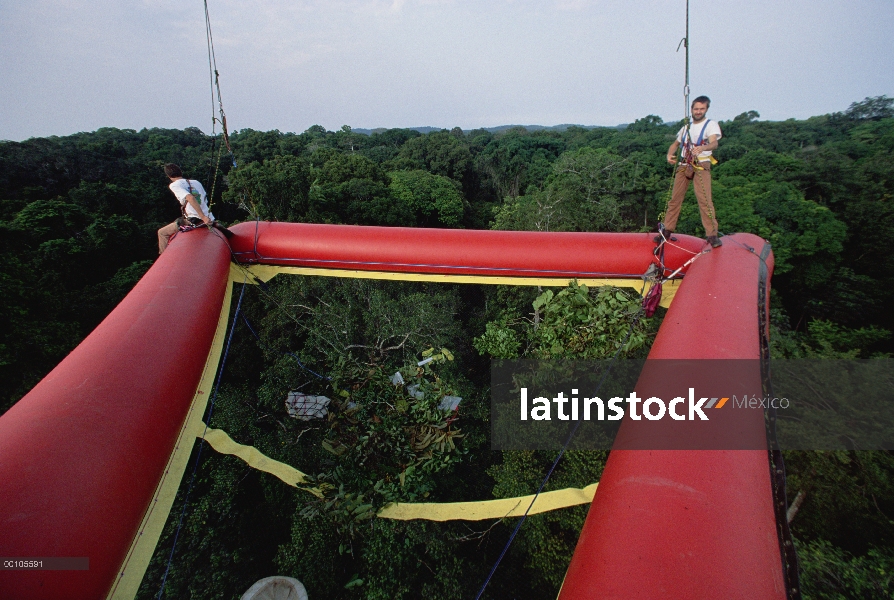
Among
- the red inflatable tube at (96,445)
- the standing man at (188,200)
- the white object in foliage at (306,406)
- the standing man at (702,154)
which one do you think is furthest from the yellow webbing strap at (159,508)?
the white object in foliage at (306,406)

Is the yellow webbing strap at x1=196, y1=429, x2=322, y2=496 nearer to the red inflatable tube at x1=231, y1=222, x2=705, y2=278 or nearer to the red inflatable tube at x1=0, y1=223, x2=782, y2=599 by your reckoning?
the red inflatable tube at x1=0, y1=223, x2=782, y2=599

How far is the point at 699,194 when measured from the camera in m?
3.82

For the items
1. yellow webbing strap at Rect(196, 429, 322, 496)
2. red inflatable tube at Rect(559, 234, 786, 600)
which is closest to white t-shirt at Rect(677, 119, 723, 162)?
red inflatable tube at Rect(559, 234, 786, 600)

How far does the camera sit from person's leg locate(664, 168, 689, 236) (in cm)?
407

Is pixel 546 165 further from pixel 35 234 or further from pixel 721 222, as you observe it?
pixel 35 234

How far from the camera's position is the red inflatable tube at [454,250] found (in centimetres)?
400

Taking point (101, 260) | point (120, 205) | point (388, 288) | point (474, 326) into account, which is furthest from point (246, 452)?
point (120, 205)

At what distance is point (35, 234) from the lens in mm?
13289

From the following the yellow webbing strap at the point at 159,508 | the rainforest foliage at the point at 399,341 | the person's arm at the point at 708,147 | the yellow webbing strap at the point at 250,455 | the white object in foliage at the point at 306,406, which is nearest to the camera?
the yellow webbing strap at the point at 159,508

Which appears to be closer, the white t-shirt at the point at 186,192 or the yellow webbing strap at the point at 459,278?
the white t-shirt at the point at 186,192

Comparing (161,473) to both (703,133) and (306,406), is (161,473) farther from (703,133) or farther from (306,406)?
(306,406)

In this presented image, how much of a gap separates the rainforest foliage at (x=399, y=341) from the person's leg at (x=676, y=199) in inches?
45.9

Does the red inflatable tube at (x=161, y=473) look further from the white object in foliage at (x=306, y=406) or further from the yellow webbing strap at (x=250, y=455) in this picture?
the white object in foliage at (x=306, y=406)

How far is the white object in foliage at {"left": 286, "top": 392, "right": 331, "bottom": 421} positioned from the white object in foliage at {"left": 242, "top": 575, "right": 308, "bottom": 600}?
2.30 m
